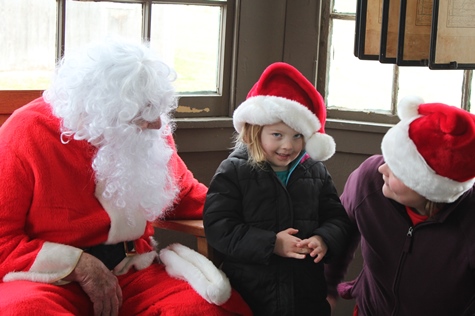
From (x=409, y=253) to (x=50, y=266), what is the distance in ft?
3.75

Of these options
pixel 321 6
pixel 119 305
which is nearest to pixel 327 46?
pixel 321 6

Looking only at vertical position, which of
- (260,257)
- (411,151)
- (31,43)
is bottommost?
(260,257)

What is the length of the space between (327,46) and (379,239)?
1.15 metres

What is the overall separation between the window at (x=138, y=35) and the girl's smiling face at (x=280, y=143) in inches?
27.9

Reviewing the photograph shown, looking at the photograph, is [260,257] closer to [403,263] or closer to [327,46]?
[403,263]

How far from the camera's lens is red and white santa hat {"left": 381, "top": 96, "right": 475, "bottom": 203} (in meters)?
2.18

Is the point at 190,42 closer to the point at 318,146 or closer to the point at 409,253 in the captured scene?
the point at 318,146

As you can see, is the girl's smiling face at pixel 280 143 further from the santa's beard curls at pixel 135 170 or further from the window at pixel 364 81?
the window at pixel 364 81

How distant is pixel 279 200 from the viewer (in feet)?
8.34

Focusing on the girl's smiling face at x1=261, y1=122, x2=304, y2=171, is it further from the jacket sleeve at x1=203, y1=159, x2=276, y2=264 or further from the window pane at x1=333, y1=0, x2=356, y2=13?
the window pane at x1=333, y1=0, x2=356, y2=13

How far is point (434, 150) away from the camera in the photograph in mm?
2199

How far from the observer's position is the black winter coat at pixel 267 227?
2.52m

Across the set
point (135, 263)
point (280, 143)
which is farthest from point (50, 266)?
point (280, 143)

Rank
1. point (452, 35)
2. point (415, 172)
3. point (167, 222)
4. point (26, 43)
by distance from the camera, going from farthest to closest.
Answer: point (26, 43) → point (167, 222) → point (415, 172) → point (452, 35)
